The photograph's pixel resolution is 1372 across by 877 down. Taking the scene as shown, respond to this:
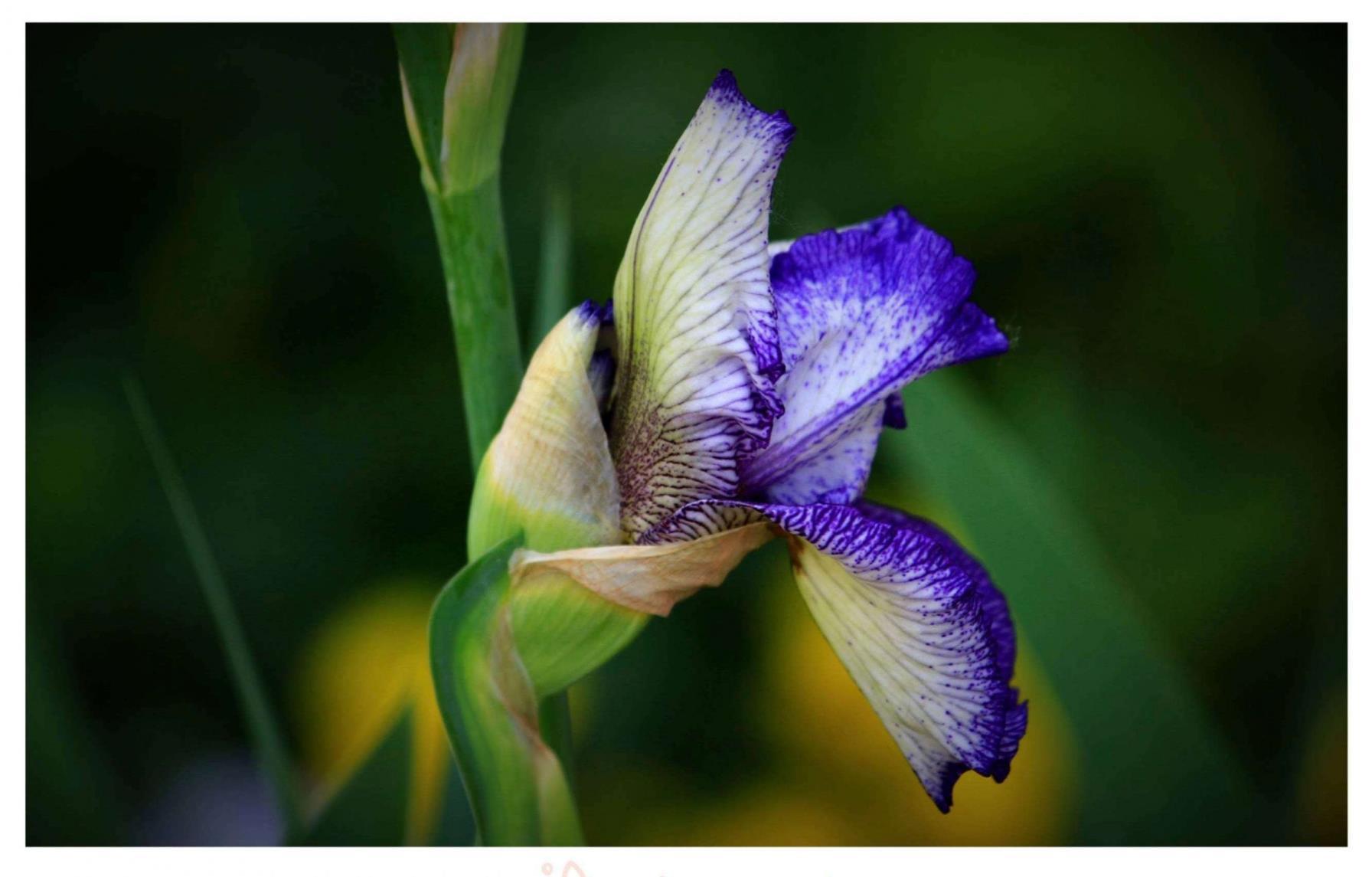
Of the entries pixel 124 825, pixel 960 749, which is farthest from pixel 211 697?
pixel 960 749

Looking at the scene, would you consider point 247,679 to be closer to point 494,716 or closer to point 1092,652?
point 494,716

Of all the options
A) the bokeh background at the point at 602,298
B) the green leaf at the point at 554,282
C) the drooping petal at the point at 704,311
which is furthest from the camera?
the bokeh background at the point at 602,298

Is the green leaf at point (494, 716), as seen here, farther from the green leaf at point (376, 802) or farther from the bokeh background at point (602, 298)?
the bokeh background at point (602, 298)

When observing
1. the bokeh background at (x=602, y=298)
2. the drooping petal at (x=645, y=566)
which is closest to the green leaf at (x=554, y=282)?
the bokeh background at (x=602, y=298)

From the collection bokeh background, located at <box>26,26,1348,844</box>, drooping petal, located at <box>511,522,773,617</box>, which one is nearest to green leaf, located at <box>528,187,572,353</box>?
bokeh background, located at <box>26,26,1348,844</box>

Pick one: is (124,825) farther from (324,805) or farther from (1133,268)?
(1133,268)

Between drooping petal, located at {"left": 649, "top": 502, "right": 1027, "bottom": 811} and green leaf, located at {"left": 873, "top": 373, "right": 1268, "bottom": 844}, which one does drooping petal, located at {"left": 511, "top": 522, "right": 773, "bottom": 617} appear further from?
green leaf, located at {"left": 873, "top": 373, "right": 1268, "bottom": 844}
